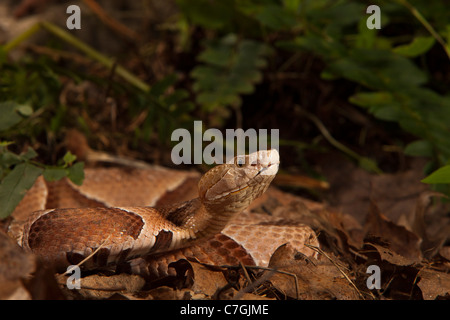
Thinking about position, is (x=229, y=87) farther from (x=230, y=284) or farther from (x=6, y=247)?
(x=6, y=247)

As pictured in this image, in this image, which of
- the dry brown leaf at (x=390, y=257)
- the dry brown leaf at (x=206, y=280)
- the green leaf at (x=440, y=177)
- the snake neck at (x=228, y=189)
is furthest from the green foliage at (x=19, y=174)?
the green leaf at (x=440, y=177)

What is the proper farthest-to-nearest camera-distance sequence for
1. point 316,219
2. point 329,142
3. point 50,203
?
point 329,142
point 50,203
point 316,219

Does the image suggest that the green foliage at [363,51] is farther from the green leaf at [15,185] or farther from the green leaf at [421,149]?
the green leaf at [15,185]

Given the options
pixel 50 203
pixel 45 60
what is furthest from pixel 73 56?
pixel 50 203

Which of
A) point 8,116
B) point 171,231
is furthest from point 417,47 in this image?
point 8,116

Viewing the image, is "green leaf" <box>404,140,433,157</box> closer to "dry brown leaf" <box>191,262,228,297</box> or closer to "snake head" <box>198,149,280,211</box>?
"snake head" <box>198,149,280,211</box>

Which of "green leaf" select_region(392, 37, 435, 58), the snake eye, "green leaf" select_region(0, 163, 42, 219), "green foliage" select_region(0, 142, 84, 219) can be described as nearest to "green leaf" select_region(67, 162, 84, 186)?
"green foliage" select_region(0, 142, 84, 219)
